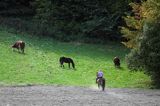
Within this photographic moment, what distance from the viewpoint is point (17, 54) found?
44.5 m

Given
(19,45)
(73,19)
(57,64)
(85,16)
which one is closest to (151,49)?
(57,64)

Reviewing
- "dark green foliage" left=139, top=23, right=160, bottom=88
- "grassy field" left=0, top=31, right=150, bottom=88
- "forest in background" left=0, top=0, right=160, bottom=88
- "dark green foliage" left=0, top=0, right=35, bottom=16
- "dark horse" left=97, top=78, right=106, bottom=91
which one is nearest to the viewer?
"dark horse" left=97, top=78, right=106, bottom=91

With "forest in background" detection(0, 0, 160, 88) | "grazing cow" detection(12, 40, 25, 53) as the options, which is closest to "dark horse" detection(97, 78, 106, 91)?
"grazing cow" detection(12, 40, 25, 53)

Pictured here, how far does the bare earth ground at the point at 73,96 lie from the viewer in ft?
89.7

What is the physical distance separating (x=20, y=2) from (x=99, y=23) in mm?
12552

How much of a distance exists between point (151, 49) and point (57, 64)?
8.56 meters

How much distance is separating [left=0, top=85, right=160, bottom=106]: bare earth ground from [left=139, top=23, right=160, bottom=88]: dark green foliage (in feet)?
11.7

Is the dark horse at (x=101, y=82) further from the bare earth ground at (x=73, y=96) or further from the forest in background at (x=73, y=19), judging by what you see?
the forest in background at (x=73, y=19)

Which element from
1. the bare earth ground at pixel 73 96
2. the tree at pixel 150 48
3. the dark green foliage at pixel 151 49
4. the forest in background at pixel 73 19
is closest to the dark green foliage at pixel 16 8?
the forest in background at pixel 73 19

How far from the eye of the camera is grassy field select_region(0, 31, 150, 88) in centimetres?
3644

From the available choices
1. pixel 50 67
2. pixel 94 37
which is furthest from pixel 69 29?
pixel 50 67

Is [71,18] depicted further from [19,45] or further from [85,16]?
[19,45]

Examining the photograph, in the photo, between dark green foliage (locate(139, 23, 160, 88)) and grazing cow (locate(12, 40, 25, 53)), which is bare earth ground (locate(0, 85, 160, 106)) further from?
grazing cow (locate(12, 40, 25, 53))

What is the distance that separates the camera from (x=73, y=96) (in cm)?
2966
